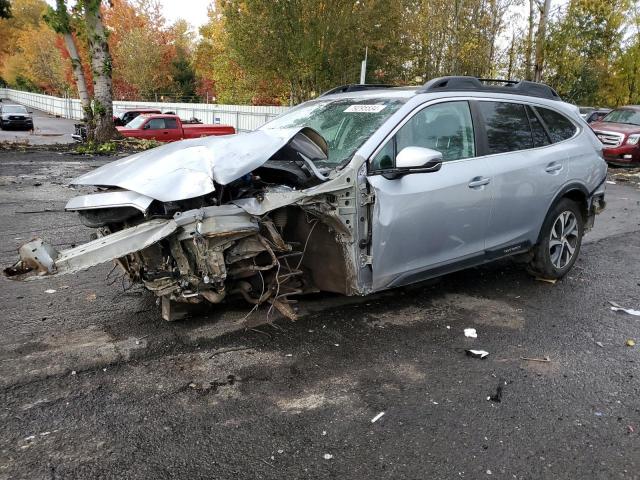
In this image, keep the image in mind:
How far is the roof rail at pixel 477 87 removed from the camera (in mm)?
4281

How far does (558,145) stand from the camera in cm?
508

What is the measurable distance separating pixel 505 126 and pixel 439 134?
886mm

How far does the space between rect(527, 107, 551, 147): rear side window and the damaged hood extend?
227 centimetres

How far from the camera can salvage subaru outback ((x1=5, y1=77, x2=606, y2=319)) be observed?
3357 millimetres

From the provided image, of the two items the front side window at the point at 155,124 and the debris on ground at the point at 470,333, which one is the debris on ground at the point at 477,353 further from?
the front side window at the point at 155,124

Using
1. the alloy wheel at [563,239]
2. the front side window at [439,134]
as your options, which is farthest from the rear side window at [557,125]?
the front side window at [439,134]

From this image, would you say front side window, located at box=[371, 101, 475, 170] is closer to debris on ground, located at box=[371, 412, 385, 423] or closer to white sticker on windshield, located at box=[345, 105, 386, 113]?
white sticker on windshield, located at box=[345, 105, 386, 113]

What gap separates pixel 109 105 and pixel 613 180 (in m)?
15.6

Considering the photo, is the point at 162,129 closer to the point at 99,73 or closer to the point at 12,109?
the point at 99,73

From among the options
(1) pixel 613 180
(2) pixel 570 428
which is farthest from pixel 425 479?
(1) pixel 613 180

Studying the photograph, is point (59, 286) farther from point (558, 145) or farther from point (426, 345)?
point (558, 145)

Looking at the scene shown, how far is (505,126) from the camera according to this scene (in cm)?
468

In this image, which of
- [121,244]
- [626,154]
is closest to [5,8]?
[121,244]

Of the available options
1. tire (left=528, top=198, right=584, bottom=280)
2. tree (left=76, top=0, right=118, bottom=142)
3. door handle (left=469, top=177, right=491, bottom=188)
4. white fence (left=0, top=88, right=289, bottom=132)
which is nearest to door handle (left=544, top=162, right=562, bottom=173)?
tire (left=528, top=198, right=584, bottom=280)
